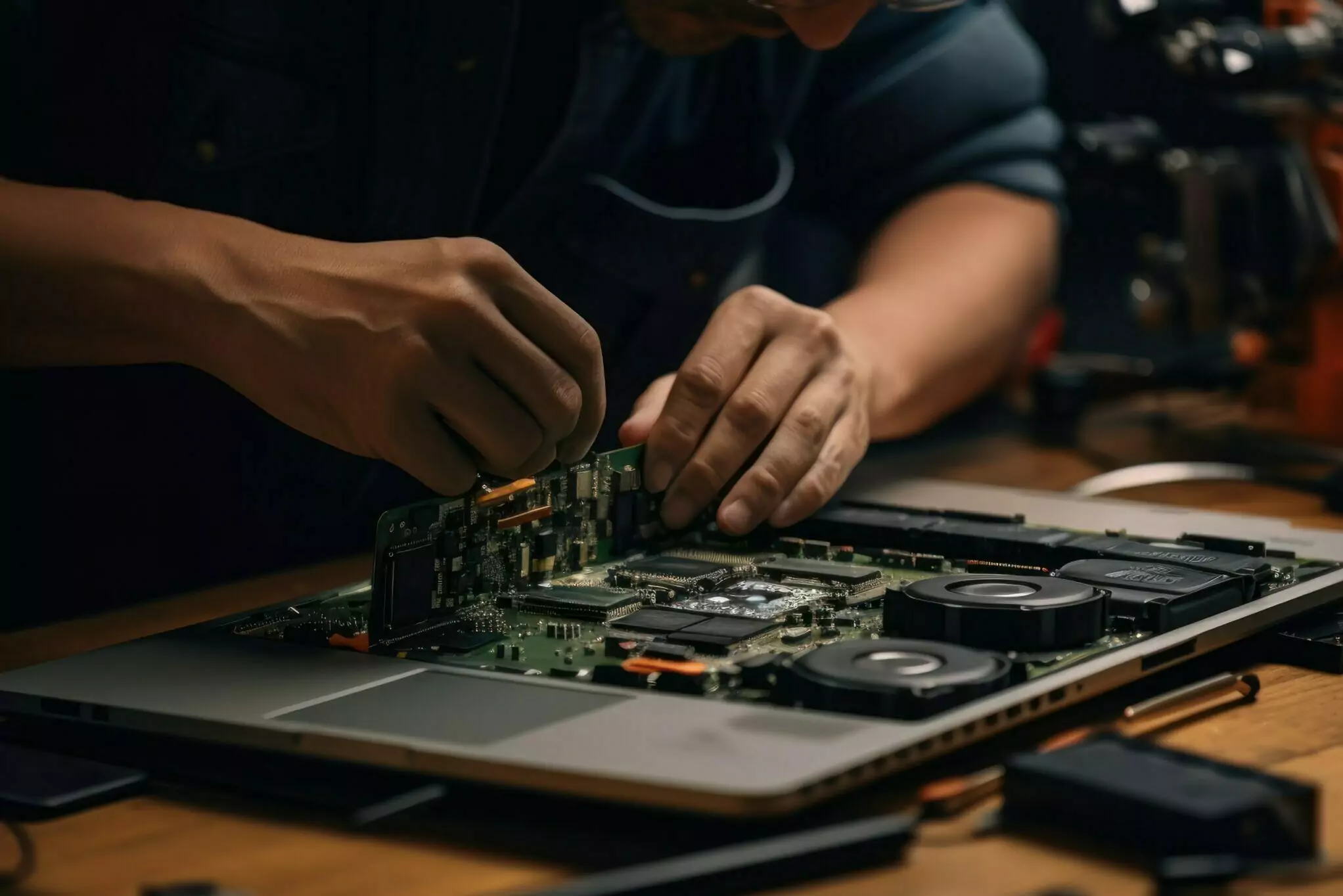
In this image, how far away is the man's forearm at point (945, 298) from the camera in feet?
5.48

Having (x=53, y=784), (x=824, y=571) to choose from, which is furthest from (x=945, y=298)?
(x=53, y=784)

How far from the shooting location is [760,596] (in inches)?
40.0

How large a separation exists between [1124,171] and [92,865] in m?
1.54

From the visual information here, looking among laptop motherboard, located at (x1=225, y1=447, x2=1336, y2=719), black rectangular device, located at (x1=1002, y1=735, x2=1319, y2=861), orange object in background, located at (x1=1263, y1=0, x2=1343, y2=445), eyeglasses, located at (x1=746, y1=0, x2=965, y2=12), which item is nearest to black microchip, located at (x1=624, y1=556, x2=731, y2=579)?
laptop motherboard, located at (x1=225, y1=447, x2=1336, y2=719)

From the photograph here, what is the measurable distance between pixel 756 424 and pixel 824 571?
245 mm

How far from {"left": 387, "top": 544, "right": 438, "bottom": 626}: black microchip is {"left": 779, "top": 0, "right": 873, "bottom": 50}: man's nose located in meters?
0.61

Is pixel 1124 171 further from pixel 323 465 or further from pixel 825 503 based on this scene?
pixel 323 465

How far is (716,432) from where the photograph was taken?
4.14ft

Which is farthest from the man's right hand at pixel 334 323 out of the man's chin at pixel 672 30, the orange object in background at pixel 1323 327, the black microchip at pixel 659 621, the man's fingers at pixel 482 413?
the orange object in background at pixel 1323 327

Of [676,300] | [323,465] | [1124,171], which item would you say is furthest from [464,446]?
[1124,171]

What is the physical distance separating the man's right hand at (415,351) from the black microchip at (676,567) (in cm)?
11

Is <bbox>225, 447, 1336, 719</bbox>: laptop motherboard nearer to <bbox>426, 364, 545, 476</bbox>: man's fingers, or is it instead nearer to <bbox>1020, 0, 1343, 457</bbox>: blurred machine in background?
<bbox>426, 364, 545, 476</bbox>: man's fingers

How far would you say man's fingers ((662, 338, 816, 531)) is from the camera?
1.22 m

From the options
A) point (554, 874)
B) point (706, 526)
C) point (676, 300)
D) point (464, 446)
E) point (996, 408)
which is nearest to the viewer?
point (554, 874)
